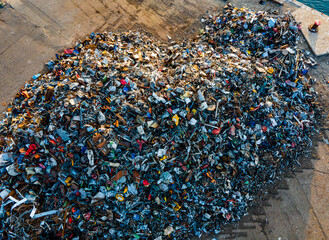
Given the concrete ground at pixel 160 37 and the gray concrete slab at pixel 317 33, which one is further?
the gray concrete slab at pixel 317 33

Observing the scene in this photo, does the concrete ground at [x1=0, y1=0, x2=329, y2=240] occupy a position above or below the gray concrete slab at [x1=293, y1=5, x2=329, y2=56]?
below

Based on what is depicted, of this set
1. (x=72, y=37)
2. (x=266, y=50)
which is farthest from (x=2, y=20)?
(x=266, y=50)

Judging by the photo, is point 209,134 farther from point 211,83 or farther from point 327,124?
point 327,124

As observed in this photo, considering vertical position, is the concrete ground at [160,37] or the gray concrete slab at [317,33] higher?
the gray concrete slab at [317,33]

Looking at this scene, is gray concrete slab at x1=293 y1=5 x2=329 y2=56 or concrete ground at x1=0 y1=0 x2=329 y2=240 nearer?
concrete ground at x1=0 y1=0 x2=329 y2=240
